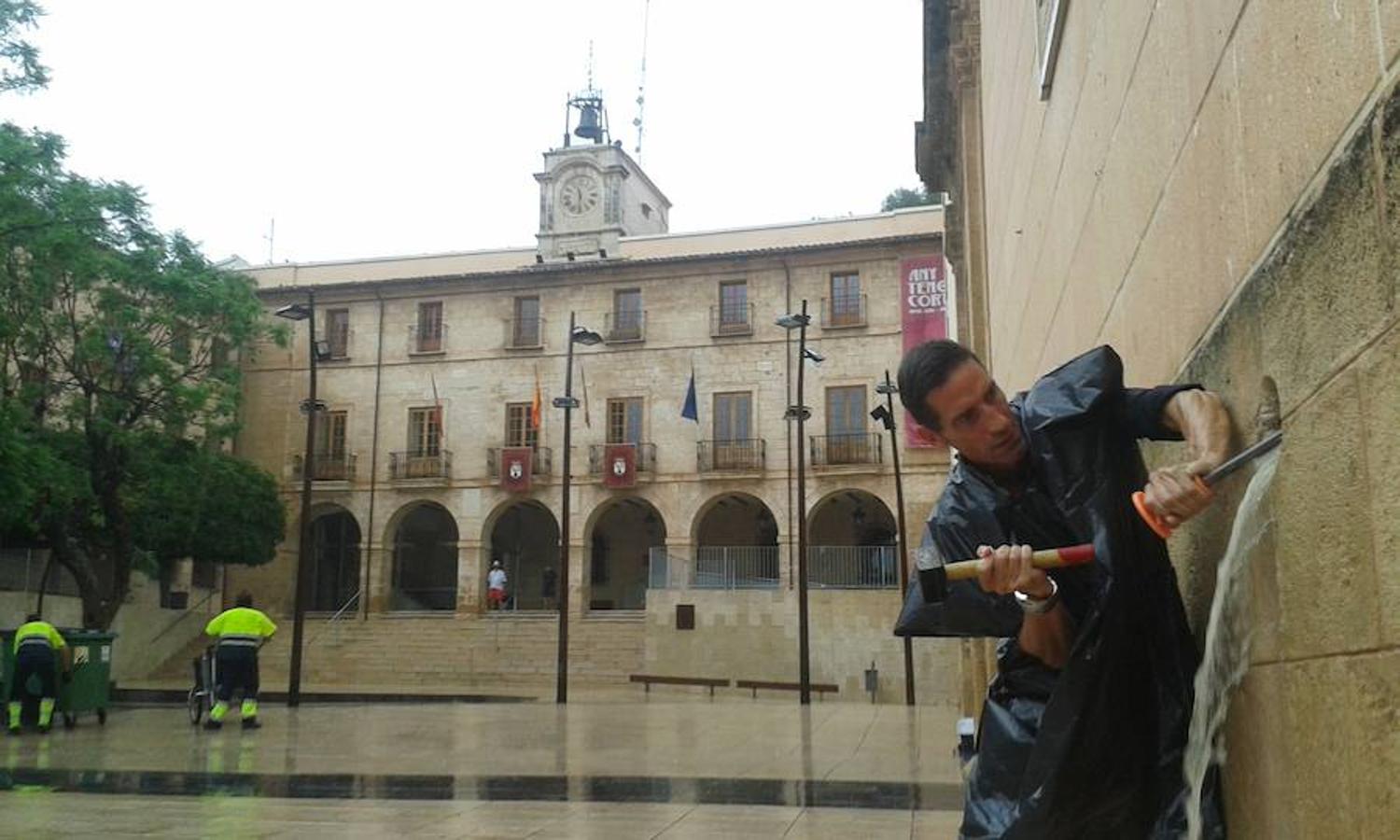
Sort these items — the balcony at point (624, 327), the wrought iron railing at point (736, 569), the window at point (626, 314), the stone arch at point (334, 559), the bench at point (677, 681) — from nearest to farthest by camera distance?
1. the bench at point (677, 681)
2. the wrought iron railing at point (736, 569)
3. the balcony at point (624, 327)
4. the window at point (626, 314)
5. the stone arch at point (334, 559)

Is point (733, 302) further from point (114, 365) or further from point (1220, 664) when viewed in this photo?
point (1220, 664)

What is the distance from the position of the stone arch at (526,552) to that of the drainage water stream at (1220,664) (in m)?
39.5

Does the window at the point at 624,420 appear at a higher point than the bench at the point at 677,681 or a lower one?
higher

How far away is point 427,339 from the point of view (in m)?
40.2

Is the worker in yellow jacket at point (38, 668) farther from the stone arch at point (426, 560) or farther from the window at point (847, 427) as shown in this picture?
→ the stone arch at point (426, 560)

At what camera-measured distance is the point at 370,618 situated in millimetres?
37250

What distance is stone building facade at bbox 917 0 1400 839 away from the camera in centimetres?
165

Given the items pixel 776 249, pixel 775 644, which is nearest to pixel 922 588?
pixel 775 644

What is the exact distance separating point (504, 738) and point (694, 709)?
19.8 ft

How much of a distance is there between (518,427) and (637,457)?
4334mm

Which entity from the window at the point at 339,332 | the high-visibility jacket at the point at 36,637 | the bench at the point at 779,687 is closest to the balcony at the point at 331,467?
the window at the point at 339,332

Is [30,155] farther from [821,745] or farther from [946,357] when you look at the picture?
[946,357]

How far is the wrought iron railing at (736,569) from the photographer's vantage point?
3284cm

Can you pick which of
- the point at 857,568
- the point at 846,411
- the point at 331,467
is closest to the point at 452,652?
the point at 331,467
